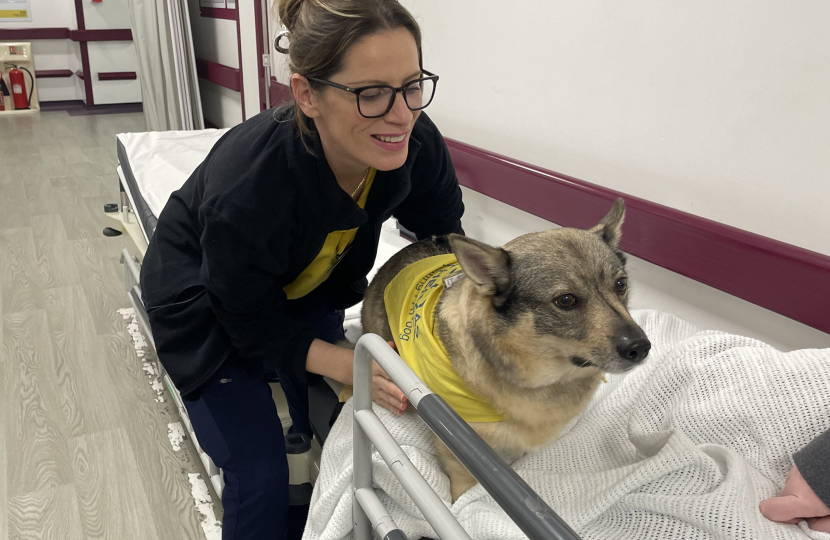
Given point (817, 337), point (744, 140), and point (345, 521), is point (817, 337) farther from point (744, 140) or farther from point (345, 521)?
point (345, 521)

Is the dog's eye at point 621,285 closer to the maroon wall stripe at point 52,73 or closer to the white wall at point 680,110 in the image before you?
the white wall at point 680,110

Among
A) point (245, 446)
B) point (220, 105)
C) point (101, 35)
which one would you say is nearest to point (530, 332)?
point (245, 446)

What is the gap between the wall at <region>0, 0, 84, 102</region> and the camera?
296 inches

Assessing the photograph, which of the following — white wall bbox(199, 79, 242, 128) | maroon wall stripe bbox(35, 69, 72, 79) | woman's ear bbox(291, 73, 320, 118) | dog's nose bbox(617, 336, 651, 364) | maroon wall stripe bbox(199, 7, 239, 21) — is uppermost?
woman's ear bbox(291, 73, 320, 118)

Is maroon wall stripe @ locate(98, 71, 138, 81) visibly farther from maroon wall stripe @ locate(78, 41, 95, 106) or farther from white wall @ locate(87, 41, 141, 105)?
maroon wall stripe @ locate(78, 41, 95, 106)

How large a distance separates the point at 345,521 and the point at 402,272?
57cm

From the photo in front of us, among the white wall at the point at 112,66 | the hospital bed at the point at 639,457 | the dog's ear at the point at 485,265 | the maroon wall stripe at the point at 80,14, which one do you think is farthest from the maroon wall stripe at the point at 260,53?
the maroon wall stripe at the point at 80,14

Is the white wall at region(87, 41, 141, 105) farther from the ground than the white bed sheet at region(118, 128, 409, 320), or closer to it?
closer to it

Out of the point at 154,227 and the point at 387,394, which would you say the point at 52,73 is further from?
the point at 387,394

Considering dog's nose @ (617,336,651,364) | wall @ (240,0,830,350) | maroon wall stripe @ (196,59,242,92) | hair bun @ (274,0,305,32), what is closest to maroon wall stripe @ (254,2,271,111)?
maroon wall stripe @ (196,59,242,92)

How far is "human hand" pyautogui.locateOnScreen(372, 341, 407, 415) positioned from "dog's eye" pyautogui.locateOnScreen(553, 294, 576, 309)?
0.38 m

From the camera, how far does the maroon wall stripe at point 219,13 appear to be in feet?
15.2

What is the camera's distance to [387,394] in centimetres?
131

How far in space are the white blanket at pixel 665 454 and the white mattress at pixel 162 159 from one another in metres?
1.71
